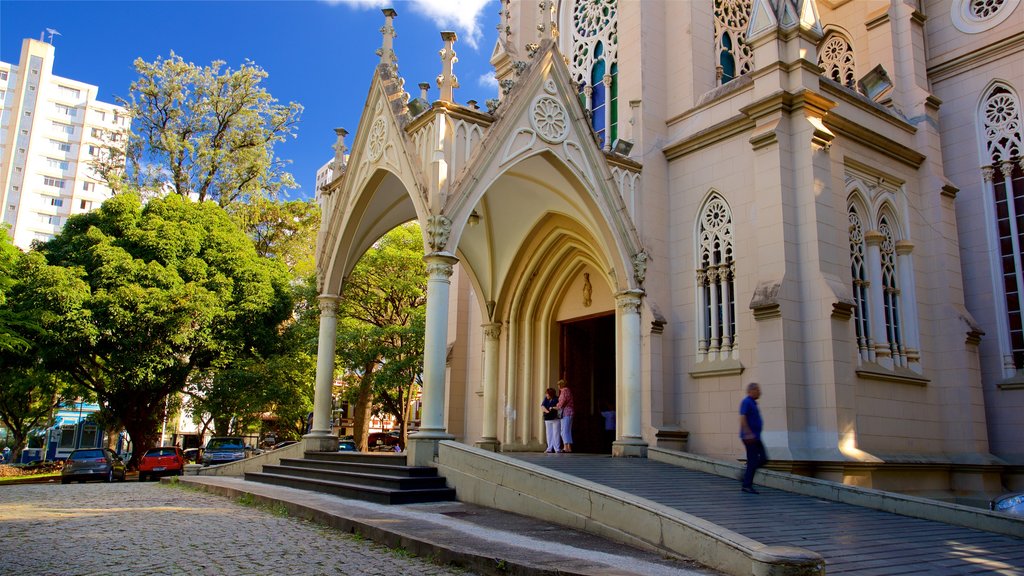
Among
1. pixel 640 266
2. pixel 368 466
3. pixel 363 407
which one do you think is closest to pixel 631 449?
pixel 640 266

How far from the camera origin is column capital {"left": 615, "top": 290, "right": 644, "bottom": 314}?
14.9m

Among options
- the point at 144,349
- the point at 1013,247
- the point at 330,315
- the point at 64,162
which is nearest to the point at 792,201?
the point at 1013,247

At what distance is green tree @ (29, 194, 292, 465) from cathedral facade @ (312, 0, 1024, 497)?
9.34 metres

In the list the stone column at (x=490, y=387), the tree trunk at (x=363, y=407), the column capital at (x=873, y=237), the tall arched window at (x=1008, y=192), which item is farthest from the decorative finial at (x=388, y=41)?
the tree trunk at (x=363, y=407)

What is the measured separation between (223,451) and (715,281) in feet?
68.6

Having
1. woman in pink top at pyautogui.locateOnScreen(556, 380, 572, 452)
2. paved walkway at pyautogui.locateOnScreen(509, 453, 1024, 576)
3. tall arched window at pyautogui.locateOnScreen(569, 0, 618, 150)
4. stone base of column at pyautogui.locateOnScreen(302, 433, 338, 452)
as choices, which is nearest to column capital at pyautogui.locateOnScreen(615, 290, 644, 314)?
woman in pink top at pyautogui.locateOnScreen(556, 380, 572, 452)

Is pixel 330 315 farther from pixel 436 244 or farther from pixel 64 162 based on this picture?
pixel 64 162

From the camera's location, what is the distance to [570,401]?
1593 cm

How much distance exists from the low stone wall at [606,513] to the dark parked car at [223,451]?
1854cm

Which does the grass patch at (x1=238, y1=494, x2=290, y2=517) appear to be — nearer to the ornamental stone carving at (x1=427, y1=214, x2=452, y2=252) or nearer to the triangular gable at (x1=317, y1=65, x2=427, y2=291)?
the ornamental stone carving at (x1=427, y1=214, x2=452, y2=252)

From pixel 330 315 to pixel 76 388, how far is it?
65.8ft

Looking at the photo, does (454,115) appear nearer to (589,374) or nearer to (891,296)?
(589,374)

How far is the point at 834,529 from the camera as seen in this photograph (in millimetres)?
8180

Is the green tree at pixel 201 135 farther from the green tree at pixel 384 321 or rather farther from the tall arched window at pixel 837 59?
the tall arched window at pixel 837 59
